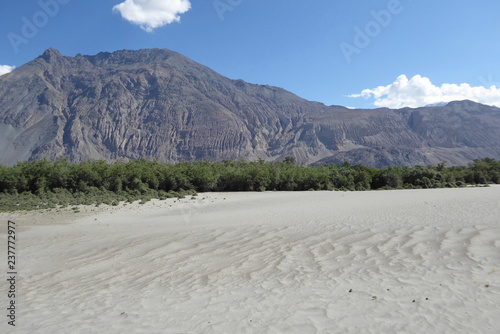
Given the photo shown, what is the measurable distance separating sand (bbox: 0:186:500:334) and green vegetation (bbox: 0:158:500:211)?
50.0ft

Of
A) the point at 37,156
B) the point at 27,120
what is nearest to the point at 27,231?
the point at 37,156

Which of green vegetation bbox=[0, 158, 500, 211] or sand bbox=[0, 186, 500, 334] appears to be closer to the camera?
sand bbox=[0, 186, 500, 334]

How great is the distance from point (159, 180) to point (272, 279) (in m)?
26.6

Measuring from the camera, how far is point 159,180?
1227 inches

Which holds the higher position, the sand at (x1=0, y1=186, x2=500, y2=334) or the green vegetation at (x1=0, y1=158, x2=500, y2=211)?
the green vegetation at (x1=0, y1=158, x2=500, y2=211)

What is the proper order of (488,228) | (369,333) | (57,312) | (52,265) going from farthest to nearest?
(488,228), (52,265), (57,312), (369,333)

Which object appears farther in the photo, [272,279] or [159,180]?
[159,180]

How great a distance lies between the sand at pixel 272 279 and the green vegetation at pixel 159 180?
50.0ft

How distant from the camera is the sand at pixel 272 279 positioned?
4371 millimetres

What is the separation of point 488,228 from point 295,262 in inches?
225

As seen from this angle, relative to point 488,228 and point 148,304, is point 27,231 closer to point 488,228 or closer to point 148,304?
point 148,304

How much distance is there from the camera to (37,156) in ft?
550

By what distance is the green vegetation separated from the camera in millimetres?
27141

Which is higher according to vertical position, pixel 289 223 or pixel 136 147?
pixel 136 147
